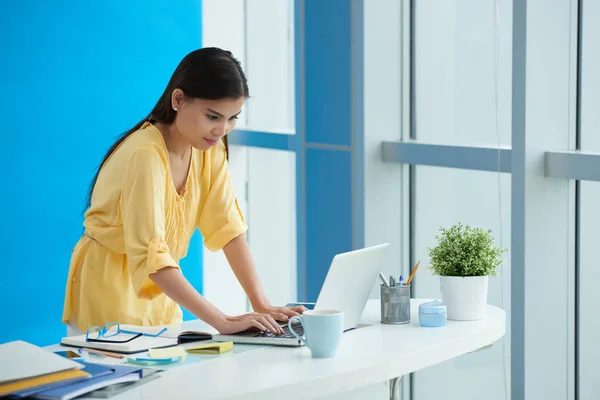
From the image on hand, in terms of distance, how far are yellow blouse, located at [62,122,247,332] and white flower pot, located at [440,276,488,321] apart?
70 cm

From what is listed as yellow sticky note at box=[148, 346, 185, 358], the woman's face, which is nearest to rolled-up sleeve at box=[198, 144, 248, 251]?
the woman's face

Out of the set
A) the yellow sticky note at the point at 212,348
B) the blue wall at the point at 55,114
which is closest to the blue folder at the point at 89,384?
the yellow sticky note at the point at 212,348

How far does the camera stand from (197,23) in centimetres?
471

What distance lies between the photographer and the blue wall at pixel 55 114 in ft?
13.8

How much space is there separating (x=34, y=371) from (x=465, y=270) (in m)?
1.15

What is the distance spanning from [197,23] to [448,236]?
276 cm

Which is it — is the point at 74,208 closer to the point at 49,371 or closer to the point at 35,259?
the point at 35,259

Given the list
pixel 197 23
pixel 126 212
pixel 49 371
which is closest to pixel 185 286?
pixel 126 212

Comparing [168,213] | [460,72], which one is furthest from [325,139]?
[168,213]

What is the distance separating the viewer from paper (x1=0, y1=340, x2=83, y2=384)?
5.57 feet

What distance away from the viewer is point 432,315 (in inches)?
87.3

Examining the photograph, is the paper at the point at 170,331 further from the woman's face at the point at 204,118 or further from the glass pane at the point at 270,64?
the glass pane at the point at 270,64

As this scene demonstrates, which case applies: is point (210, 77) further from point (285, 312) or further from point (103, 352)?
point (103, 352)

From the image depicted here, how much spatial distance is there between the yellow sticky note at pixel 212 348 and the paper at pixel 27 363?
0.34 meters
